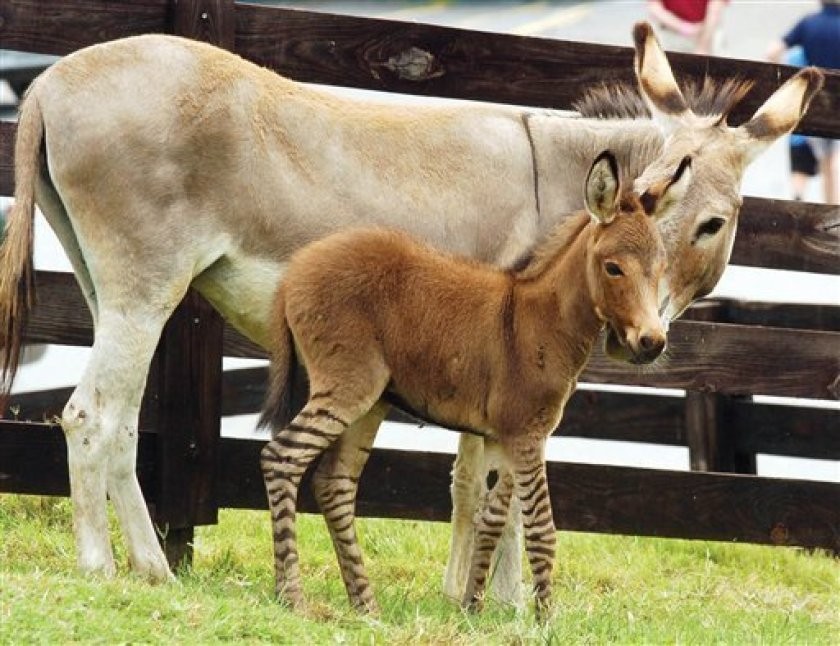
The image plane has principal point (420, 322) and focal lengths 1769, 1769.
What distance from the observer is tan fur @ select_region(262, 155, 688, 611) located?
614 cm

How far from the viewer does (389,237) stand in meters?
6.37

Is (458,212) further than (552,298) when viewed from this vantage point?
Yes

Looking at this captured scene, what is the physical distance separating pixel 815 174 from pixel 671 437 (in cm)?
542

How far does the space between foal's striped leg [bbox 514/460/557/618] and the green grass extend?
0.46 ft

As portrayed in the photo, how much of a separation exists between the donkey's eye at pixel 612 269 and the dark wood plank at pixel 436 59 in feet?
6.60

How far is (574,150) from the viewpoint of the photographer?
7.25 meters

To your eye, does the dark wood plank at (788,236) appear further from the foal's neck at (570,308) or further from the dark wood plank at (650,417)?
the foal's neck at (570,308)

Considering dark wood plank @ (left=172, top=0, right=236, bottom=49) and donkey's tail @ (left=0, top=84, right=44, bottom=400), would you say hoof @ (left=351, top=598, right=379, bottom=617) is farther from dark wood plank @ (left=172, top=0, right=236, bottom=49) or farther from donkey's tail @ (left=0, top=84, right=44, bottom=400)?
dark wood plank @ (left=172, top=0, right=236, bottom=49)

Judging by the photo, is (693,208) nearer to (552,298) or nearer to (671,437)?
(552,298)

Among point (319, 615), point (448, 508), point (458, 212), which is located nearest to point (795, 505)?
point (448, 508)

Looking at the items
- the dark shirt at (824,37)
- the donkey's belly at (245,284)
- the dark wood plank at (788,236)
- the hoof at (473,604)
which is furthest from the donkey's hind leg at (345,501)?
the dark shirt at (824,37)

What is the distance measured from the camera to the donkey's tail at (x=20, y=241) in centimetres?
653

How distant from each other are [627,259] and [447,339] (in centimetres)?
72

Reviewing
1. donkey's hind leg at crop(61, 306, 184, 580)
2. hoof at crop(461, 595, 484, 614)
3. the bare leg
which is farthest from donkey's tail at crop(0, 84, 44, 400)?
hoof at crop(461, 595, 484, 614)
